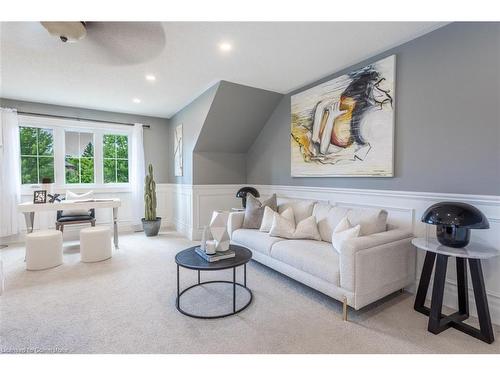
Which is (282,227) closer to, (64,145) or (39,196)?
(39,196)

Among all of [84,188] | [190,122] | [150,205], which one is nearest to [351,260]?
[190,122]

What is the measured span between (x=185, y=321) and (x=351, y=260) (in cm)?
138

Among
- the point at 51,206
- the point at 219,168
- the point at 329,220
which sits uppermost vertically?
the point at 219,168

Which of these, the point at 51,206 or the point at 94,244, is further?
the point at 51,206

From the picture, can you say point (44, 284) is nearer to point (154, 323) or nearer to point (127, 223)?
point (154, 323)

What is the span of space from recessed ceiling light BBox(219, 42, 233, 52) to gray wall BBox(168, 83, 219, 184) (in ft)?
3.17

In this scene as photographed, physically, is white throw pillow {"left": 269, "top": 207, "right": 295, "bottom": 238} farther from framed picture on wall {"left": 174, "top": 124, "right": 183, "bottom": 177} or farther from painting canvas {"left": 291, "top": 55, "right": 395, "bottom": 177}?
framed picture on wall {"left": 174, "top": 124, "right": 183, "bottom": 177}

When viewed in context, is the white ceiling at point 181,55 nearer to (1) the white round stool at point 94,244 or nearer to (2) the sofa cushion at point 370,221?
(2) the sofa cushion at point 370,221

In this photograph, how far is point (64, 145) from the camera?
4711 millimetres

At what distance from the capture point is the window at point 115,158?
514cm

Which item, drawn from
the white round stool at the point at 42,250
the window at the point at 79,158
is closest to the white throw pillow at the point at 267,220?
the white round stool at the point at 42,250

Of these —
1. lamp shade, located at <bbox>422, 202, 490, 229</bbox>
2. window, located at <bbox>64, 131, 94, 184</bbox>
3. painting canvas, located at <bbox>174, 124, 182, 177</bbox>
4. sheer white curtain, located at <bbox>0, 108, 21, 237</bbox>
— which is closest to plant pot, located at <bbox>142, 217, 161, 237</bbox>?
painting canvas, located at <bbox>174, 124, 182, 177</bbox>

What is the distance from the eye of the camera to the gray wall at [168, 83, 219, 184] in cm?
391
